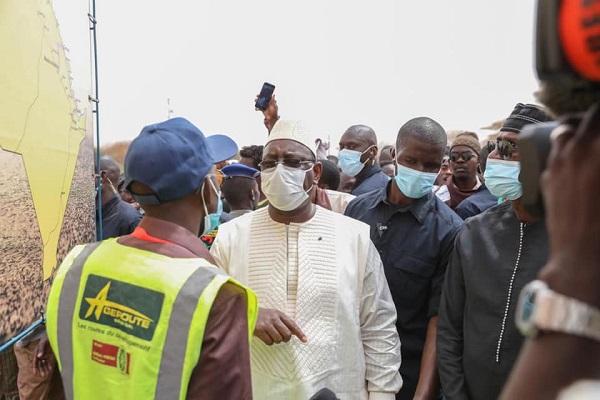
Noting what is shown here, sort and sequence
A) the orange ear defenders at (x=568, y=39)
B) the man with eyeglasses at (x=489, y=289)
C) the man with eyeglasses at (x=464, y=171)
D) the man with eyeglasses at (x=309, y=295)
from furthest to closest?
the man with eyeglasses at (x=464, y=171), the man with eyeglasses at (x=309, y=295), the man with eyeglasses at (x=489, y=289), the orange ear defenders at (x=568, y=39)

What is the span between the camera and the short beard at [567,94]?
2.04ft

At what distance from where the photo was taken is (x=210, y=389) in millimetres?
1386

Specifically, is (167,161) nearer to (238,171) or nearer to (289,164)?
(289,164)

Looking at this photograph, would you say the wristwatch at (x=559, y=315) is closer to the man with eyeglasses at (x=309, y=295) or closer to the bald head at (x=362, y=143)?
the man with eyeglasses at (x=309, y=295)

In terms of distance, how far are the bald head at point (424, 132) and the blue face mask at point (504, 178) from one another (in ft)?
1.45

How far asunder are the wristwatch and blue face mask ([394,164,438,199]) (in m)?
2.01

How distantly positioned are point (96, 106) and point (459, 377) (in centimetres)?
243

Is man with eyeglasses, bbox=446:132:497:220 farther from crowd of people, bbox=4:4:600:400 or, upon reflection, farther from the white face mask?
the white face mask

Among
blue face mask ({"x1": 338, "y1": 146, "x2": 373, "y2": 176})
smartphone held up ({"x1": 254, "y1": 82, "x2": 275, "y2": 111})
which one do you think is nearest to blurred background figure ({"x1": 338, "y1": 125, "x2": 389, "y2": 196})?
blue face mask ({"x1": 338, "y1": 146, "x2": 373, "y2": 176})

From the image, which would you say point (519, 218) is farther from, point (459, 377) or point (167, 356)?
point (167, 356)

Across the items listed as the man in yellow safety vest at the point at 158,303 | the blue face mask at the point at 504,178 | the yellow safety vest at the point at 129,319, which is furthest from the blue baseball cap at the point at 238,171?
the yellow safety vest at the point at 129,319

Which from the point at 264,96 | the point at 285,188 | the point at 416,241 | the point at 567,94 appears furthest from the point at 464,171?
the point at 567,94

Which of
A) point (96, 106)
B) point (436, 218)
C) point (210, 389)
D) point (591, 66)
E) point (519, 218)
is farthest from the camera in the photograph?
point (96, 106)

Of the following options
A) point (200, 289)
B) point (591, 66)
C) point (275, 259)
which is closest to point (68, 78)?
point (275, 259)
